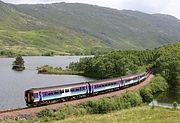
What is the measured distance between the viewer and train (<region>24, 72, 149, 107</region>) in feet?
198

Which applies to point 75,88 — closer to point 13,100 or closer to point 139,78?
point 13,100

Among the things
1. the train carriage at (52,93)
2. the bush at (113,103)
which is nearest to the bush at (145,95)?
the bush at (113,103)

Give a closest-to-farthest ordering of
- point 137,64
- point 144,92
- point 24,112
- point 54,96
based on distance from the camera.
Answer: point 24,112
point 54,96
point 144,92
point 137,64

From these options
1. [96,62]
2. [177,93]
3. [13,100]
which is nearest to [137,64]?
[96,62]

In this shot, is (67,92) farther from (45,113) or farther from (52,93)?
(45,113)

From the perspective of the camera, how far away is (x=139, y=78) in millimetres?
114500

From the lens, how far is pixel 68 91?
68.0 m

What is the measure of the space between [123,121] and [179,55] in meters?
112

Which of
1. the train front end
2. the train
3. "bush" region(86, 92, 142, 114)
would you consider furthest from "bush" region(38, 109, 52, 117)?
"bush" region(86, 92, 142, 114)

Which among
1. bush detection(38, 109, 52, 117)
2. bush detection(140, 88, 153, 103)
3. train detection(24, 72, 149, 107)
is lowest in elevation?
bush detection(140, 88, 153, 103)

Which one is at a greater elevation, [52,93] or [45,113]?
[52,93]

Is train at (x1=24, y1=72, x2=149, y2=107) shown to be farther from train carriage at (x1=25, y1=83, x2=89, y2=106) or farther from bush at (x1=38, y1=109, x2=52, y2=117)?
bush at (x1=38, y1=109, x2=52, y2=117)

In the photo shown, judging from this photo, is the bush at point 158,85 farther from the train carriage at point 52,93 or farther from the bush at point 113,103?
the train carriage at point 52,93

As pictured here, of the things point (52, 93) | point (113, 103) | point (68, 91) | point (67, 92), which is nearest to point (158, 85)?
point (113, 103)
